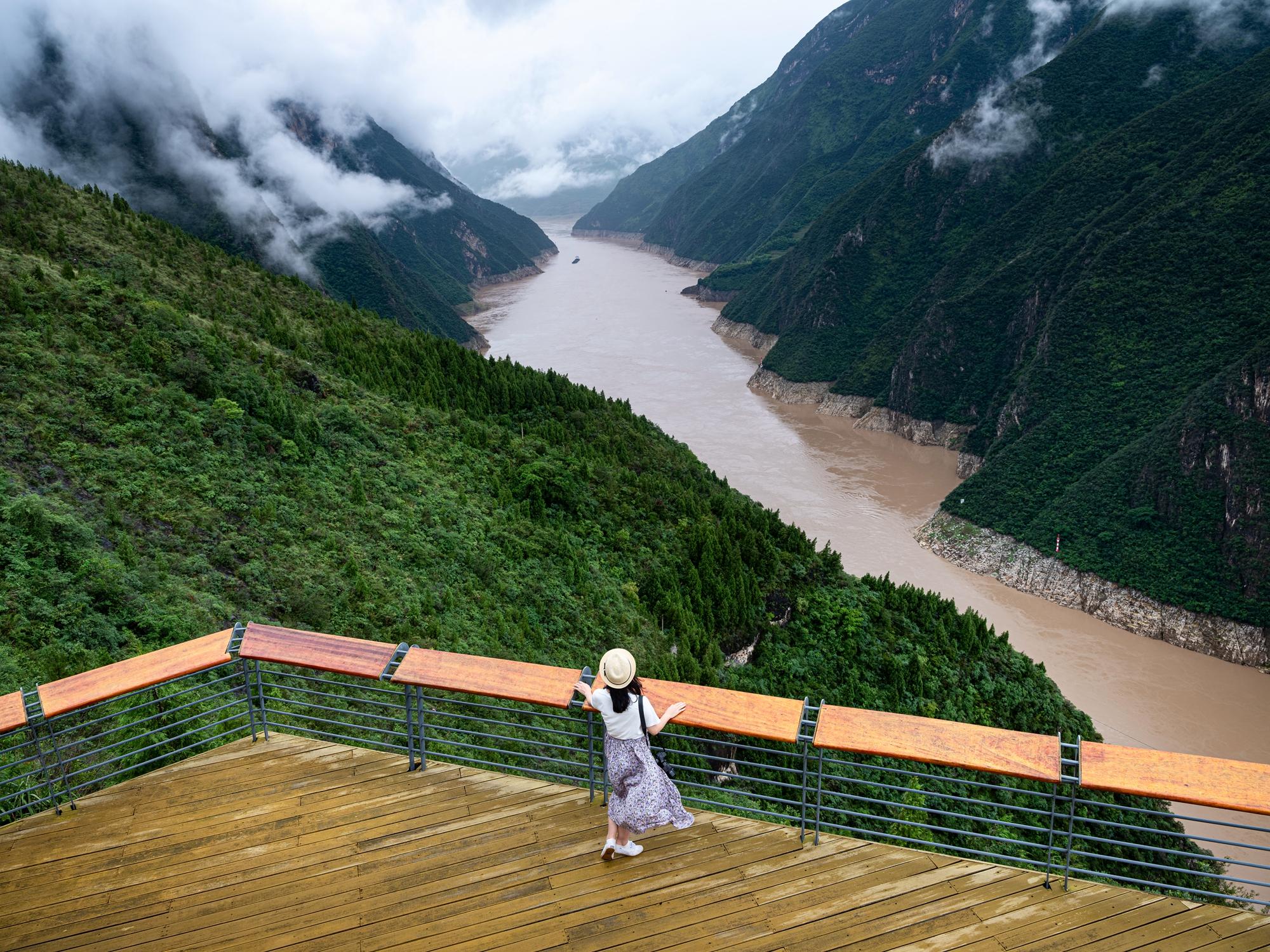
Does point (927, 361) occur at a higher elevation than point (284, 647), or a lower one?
higher

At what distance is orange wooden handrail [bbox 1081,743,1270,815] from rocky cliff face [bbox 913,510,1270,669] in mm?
49284

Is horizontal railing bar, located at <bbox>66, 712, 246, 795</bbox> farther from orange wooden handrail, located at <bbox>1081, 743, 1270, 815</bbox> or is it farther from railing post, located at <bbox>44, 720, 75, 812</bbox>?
orange wooden handrail, located at <bbox>1081, 743, 1270, 815</bbox>

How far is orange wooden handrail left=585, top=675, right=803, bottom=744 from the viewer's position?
286 inches

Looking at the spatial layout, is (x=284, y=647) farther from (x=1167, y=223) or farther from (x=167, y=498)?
(x=1167, y=223)

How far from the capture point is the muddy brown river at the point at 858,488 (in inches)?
1670

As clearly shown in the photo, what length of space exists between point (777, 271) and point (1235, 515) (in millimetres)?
105635

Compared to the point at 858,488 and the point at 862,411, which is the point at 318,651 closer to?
the point at 858,488

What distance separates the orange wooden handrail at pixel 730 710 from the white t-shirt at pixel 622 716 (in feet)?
0.51

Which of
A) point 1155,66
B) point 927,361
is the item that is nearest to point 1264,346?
point 927,361

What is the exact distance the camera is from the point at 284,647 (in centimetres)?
891

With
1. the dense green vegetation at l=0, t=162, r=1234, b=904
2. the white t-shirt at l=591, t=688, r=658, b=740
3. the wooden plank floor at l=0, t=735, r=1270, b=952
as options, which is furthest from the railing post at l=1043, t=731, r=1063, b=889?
the dense green vegetation at l=0, t=162, r=1234, b=904

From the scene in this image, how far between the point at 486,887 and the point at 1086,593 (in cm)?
5543

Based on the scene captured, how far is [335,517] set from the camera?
82.4ft

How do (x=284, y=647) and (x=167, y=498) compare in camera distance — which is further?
(x=167, y=498)
